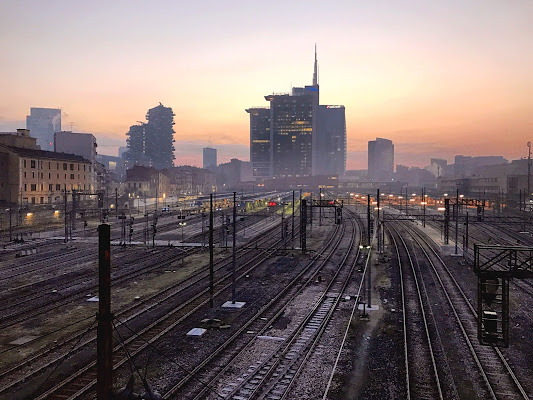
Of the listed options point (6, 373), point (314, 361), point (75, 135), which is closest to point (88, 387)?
point (6, 373)

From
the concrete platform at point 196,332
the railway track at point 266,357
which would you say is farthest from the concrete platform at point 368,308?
the concrete platform at point 196,332

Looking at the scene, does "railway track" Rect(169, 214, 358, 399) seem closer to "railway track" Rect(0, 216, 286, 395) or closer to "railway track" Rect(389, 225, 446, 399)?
"railway track" Rect(389, 225, 446, 399)

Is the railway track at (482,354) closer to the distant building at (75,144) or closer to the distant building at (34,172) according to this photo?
the distant building at (34,172)

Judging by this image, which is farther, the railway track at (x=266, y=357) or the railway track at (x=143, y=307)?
the railway track at (x=143, y=307)

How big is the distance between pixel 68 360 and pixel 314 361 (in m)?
10.3

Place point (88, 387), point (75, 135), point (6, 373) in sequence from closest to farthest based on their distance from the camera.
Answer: point (88, 387) → point (6, 373) → point (75, 135)

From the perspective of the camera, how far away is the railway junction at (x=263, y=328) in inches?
579

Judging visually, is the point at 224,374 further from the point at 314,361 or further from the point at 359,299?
the point at 359,299

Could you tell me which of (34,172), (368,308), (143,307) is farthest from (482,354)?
(34,172)

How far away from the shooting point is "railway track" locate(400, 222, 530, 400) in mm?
14609

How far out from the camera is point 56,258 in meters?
41.4

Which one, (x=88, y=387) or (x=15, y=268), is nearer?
(x=88, y=387)

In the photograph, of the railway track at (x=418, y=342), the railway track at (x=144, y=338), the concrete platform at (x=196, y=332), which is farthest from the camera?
the concrete platform at (x=196, y=332)

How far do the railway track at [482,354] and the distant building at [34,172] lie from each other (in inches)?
2617
